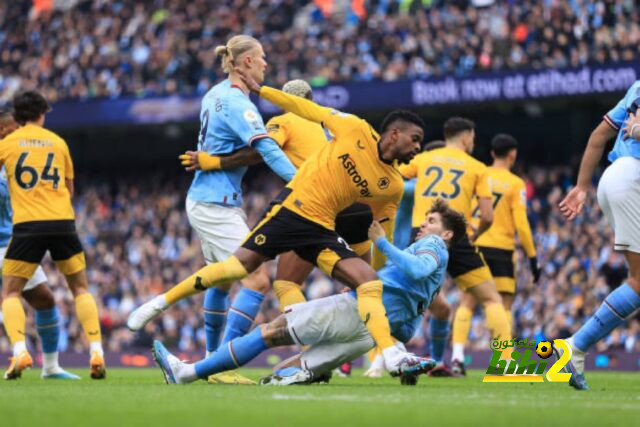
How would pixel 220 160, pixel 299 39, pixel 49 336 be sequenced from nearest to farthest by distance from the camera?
pixel 220 160 < pixel 49 336 < pixel 299 39

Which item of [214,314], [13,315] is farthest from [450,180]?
[13,315]

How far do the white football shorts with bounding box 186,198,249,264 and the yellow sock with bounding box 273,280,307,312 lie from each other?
49cm

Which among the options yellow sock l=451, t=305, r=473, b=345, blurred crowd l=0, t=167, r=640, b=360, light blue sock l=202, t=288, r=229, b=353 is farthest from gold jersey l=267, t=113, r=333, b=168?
blurred crowd l=0, t=167, r=640, b=360

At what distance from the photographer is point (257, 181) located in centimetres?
2786

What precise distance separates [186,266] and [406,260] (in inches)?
720

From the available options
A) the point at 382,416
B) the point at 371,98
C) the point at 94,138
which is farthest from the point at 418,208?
the point at 94,138

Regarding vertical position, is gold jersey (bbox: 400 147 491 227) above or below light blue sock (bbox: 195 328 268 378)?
above

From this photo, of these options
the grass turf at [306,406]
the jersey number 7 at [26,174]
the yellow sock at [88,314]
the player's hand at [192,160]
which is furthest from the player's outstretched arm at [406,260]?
the jersey number 7 at [26,174]

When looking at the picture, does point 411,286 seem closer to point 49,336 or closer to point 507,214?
point 49,336

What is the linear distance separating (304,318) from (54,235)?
2.82m

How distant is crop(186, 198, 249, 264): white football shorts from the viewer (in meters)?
9.35

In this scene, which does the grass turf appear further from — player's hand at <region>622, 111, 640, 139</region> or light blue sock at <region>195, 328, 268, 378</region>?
player's hand at <region>622, 111, 640, 139</region>

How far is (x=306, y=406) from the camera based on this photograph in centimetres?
602

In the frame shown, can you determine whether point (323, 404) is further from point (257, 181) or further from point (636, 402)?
point (257, 181)
